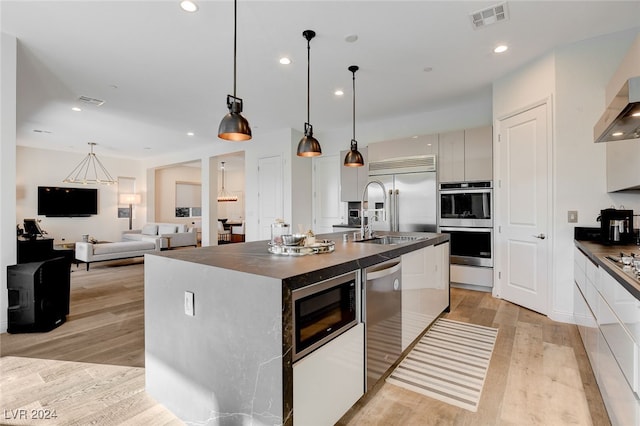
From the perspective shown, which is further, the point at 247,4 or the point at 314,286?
the point at 247,4

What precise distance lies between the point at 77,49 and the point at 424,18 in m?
3.37

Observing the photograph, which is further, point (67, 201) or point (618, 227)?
point (67, 201)

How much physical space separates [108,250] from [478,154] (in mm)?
6959

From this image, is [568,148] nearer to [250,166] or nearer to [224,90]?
[224,90]

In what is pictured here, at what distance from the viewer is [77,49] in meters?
3.04

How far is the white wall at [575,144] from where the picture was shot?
288cm

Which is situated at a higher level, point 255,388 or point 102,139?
point 102,139

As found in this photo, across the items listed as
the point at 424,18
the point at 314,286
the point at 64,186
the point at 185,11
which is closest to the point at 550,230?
the point at 424,18

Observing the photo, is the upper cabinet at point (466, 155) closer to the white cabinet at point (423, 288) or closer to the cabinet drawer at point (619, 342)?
the white cabinet at point (423, 288)

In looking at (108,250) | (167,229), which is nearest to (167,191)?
(167,229)

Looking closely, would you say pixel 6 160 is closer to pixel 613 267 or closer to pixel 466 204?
pixel 613 267

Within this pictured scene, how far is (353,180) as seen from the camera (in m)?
5.47

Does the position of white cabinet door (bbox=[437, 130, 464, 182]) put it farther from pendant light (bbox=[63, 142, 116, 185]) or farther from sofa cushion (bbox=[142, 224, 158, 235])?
pendant light (bbox=[63, 142, 116, 185])

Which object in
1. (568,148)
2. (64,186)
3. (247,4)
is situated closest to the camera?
(247,4)
